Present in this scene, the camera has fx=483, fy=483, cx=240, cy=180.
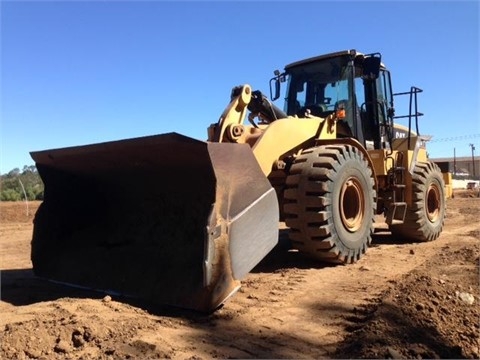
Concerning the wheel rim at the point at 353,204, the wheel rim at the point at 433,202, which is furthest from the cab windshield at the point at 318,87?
the wheel rim at the point at 433,202

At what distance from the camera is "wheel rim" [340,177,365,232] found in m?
6.05

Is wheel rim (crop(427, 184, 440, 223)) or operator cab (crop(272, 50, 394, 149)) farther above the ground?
operator cab (crop(272, 50, 394, 149))

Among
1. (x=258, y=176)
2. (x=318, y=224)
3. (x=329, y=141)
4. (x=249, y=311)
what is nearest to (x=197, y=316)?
(x=249, y=311)

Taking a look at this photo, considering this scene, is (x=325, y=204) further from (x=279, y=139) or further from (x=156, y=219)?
(x=156, y=219)

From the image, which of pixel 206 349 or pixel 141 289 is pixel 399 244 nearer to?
pixel 141 289

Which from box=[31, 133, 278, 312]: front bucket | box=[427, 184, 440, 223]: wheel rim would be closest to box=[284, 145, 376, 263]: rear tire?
box=[31, 133, 278, 312]: front bucket

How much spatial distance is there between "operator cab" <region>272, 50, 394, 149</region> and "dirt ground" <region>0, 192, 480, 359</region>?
8.48ft

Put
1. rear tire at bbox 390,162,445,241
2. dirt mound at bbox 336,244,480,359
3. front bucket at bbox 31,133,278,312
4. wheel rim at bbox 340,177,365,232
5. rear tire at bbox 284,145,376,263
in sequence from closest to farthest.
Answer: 1. dirt mound at bbox 336,244,480,359
2. front bucket at bbox 31,133,278,312
3. rear tire at bbox 284,145,376,263
4. wheel rim at bbox 340,177,365,232
5. rear tire at bbox 390,162,445,241

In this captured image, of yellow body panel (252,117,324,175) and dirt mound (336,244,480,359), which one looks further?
yellow body panel (252,117,324,175)

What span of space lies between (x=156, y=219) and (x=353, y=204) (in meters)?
2.60

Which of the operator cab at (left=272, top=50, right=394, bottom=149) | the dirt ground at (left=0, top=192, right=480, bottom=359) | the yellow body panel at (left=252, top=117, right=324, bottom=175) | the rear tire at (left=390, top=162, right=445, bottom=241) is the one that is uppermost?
the operator cab at (left=272, top=50, right=394, bottom=149)

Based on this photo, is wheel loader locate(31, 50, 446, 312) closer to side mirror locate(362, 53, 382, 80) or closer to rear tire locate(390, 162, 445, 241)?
side mirror locate(362, 53, 382, 80)

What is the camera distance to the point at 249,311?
4172 mm

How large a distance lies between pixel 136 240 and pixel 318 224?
1.99 meters
